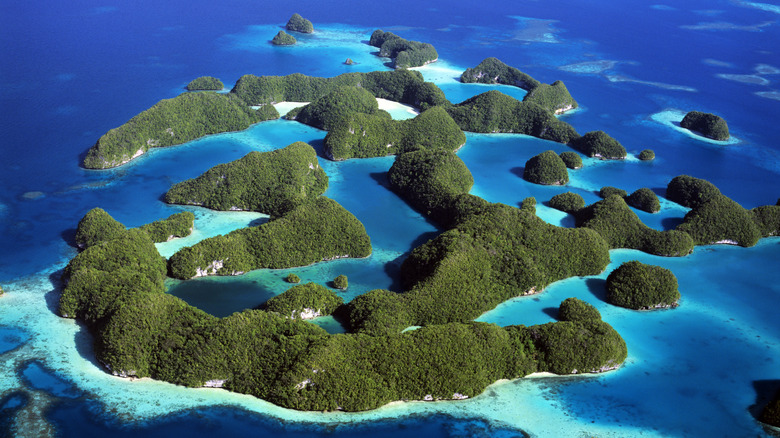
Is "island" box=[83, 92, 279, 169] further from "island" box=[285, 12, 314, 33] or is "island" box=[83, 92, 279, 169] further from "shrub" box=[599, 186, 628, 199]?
"island" box=[285, 12, 314, 33]

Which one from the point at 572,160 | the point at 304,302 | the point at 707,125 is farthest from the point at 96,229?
the point at 707,125

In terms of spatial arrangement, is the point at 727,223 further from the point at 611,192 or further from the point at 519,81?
the point at 519,81

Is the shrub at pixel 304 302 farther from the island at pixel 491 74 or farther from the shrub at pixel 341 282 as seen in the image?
the island at pixel 491 74

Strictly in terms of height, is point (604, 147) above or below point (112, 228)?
above

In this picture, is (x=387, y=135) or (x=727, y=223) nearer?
(x=727, y=223)

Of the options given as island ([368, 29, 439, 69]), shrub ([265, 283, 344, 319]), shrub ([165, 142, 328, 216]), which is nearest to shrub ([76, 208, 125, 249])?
shrub ([165, 142, 328, 216])

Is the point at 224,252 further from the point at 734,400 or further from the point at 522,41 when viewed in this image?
the point at 522,41

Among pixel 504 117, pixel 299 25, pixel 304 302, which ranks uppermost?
pixel 299 25
